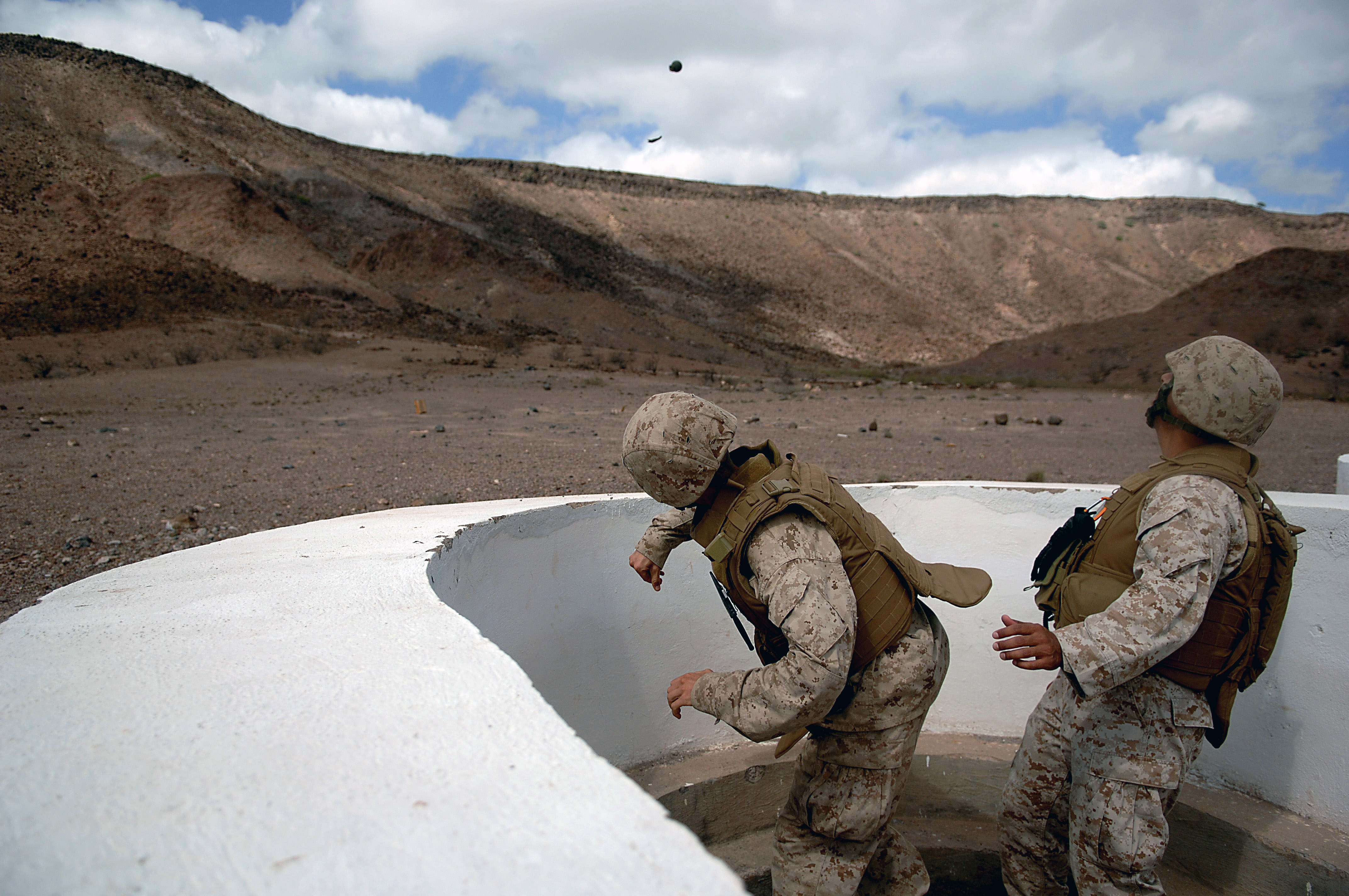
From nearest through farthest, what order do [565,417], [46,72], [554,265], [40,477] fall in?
[40,477] → [565,417] → [46,72] → [554,265]

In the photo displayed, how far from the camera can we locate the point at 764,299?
36.1 meters

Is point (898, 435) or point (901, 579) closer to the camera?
point (901, 579)

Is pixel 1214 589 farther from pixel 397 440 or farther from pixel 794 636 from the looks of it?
pixel 397 440

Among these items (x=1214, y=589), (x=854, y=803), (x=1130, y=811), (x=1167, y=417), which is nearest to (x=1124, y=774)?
(x=1130, y=811)

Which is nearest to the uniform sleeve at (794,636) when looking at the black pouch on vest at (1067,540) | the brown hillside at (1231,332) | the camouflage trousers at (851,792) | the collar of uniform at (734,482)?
the collar of uniform at (734,482)

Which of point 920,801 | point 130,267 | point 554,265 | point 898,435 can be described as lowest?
point 920,801

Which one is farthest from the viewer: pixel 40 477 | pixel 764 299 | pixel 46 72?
pixel 764 299

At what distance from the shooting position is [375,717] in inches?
45.9

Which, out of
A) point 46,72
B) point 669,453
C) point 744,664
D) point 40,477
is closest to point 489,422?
point 40,477

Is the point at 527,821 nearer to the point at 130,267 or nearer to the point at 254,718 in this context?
the point at 254,718

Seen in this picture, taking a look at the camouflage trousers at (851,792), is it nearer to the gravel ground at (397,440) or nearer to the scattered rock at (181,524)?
the gravel ground at (397,440)

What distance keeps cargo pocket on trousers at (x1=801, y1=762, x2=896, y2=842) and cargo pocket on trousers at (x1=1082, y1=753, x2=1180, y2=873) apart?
506mm

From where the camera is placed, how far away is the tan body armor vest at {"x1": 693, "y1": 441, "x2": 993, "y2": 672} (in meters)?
1.77

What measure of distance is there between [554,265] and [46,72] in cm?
1742
